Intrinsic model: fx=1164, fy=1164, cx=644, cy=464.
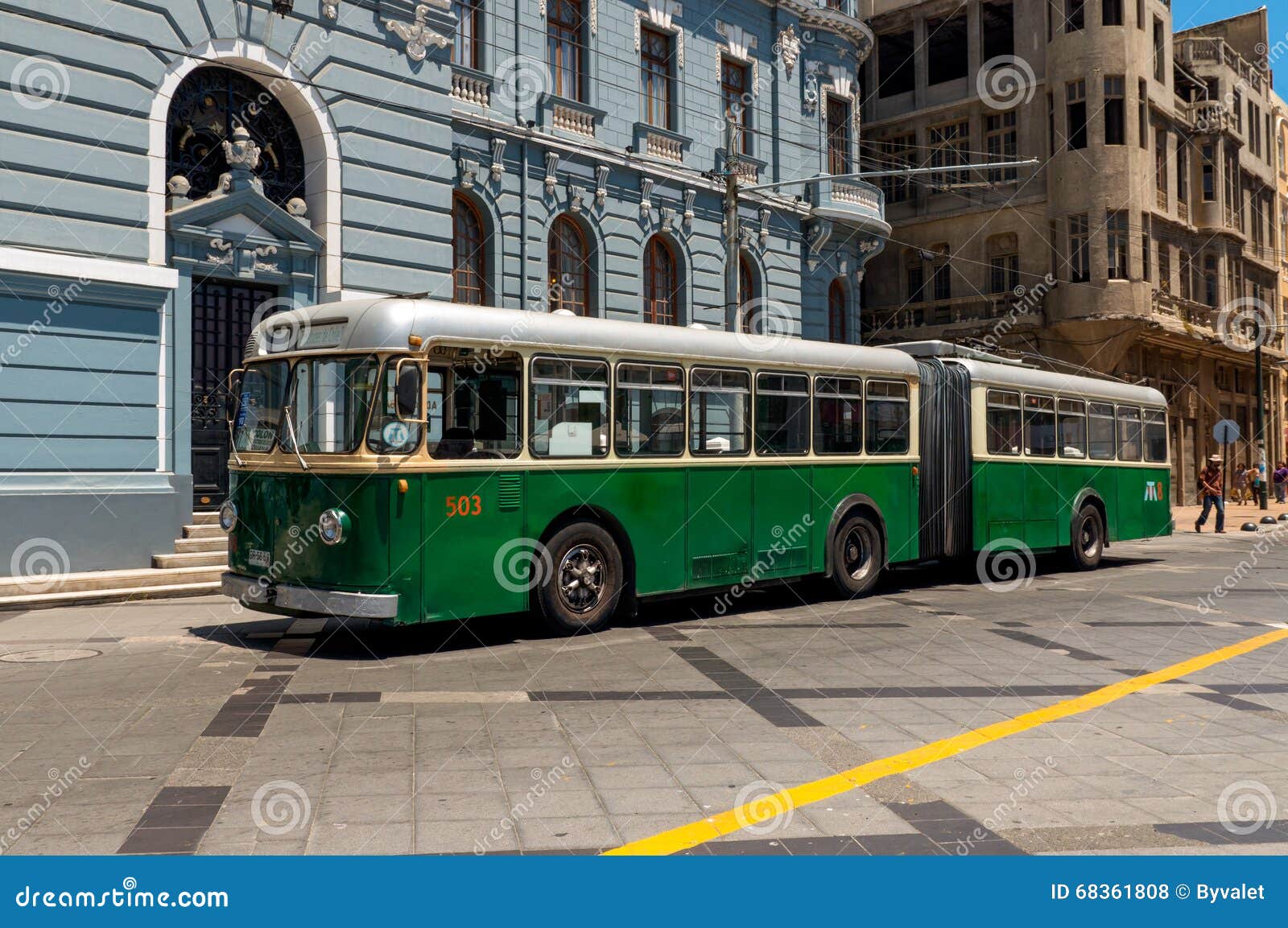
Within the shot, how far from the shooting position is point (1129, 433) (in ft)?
63.2

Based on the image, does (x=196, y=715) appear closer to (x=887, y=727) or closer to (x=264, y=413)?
(x=264, y=413)

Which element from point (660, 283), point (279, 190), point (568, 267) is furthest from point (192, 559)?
point (660, 283)

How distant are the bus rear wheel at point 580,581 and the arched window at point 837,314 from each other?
1865cm

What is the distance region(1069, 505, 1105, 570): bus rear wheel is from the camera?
17.9 m

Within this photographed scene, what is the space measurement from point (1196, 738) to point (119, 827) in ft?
19.4

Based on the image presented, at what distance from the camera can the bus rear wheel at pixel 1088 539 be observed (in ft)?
58.9

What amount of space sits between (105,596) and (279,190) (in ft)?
21.6

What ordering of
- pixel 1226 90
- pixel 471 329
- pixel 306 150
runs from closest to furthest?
pixel 471 329 → pixel 306 150 → pixel 1226 90

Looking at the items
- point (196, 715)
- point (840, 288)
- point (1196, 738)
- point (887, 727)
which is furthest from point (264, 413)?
point (840, 288)

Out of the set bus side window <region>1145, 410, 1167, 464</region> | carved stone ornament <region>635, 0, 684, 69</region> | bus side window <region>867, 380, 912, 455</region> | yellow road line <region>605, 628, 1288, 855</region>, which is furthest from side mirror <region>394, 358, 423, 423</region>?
carved stone ornament <region>635, 0, 684, 69</region>

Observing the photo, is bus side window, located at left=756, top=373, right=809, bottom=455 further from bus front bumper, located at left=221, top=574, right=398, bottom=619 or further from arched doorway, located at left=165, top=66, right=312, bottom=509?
arched doorway, located at left=165, top=66, right=312, bottom=509

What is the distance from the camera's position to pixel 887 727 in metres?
7.19

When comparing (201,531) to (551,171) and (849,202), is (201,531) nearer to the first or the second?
(551,171)

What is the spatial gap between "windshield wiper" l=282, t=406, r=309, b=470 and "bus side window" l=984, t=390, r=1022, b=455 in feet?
32.0
